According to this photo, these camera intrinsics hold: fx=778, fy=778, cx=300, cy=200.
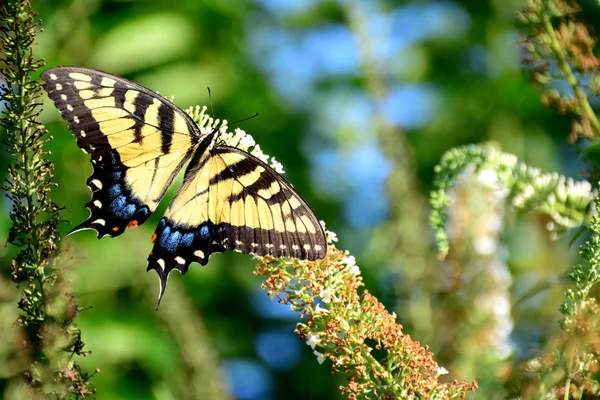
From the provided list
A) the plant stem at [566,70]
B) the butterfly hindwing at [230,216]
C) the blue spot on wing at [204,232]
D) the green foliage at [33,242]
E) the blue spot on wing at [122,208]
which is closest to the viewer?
the green foliage at [33,242]

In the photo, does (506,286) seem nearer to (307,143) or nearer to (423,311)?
(423,311)

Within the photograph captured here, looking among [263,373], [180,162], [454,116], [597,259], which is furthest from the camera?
[454,116]

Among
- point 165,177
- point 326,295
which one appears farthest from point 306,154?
point 326,295

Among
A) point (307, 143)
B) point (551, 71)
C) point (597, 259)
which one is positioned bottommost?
point (597, 259)

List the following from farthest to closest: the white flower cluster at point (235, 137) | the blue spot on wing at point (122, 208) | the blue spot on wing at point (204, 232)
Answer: the blue spot on wing at point (122, 208), the blue spot on wing at point (204, 232), the white flower cluster at point (235, 137)

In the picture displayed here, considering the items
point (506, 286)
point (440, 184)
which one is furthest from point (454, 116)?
point (440, 184)

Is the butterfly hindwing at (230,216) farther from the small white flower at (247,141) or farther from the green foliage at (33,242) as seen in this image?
the green foliage at (33,242)

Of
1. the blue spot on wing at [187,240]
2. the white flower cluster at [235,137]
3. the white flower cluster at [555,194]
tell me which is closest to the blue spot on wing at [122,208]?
the blue spot on wing at [187,240]
